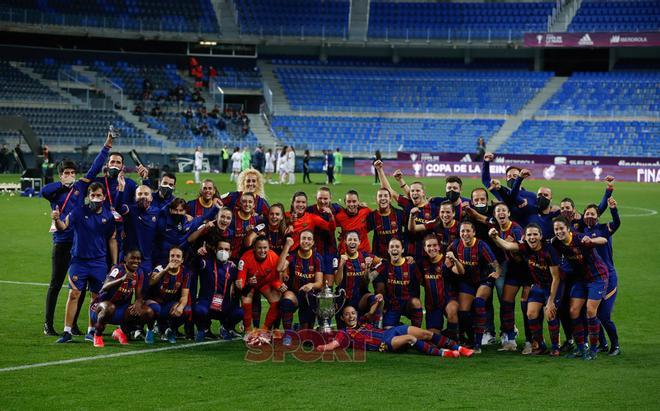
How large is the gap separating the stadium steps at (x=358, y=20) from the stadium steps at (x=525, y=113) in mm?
11286

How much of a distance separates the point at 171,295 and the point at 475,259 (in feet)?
12.2

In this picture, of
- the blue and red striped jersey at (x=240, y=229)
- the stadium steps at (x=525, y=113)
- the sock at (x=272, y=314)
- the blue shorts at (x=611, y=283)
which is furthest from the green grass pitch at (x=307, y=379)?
the stadium steps at (x=525, y=113)

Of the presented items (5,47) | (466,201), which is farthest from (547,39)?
(466,201)

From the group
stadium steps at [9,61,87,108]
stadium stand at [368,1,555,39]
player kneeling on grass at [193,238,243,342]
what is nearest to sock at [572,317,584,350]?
player kneeling on grass at [193,238,243,342]

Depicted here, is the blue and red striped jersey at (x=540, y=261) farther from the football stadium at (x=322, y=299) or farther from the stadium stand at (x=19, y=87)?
the stadium stand at (x=19, y=87)

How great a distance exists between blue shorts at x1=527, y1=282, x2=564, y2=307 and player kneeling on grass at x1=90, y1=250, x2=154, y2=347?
14.9 feet

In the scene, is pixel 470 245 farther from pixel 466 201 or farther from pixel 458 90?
pixel 458 90

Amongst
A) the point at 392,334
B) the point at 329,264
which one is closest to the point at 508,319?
the point at 392,334

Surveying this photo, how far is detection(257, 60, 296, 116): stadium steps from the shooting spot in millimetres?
61969

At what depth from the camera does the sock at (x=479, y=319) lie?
11.5 meters

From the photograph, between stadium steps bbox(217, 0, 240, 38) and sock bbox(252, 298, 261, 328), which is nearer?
sock bbox(252, 298, 261, 328)

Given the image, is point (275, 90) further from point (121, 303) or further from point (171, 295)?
point (121, 303)

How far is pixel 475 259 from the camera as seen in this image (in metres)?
11.7

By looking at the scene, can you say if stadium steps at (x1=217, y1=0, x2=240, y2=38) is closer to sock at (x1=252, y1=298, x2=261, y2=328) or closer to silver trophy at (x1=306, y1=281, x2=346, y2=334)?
sock at (x1=252, y1=298, x2=261, y2=328)
